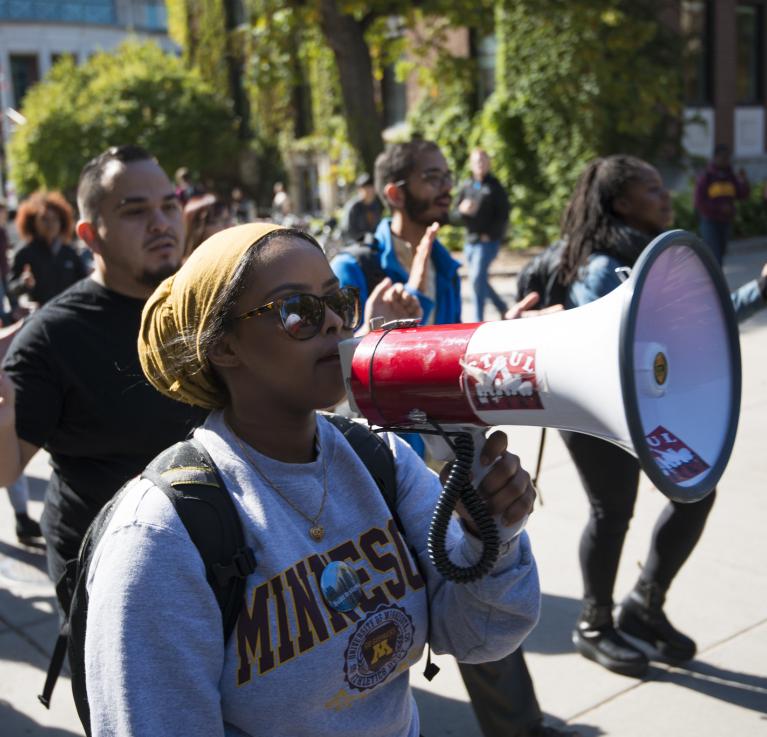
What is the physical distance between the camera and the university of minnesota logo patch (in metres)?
1.62

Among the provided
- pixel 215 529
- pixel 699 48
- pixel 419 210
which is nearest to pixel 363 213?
pixel 419 210

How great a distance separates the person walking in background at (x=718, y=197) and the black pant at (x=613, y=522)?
9.09 metres

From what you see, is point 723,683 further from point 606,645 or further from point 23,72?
point 23,72

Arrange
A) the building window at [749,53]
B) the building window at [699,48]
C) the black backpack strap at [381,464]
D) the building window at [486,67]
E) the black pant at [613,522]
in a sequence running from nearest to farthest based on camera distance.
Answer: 1. the black backpack strap at [381,464]
2. the black pant at [613,522]
3. the building window at [699,48]
4. the building window at [486,67]
5. the building window at [749,53]

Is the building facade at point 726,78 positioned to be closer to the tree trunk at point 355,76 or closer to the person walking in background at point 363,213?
the tree trunk at point 355,76

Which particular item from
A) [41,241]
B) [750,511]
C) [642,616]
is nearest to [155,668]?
[642,616]

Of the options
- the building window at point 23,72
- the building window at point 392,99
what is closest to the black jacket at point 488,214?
the building window at point 392,99

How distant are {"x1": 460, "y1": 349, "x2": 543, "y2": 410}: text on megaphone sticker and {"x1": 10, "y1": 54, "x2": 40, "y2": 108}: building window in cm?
4915

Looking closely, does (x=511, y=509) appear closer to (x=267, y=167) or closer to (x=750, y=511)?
(x=750, y=511)

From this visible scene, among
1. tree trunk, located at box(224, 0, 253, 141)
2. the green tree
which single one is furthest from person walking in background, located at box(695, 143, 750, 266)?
tree trunk, located at box(224, 0, 253, 141)

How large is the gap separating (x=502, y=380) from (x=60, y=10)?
5065 cm

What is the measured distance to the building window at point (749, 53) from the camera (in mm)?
19938

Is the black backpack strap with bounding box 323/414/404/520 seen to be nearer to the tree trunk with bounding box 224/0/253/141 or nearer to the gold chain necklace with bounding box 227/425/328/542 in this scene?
the gold chain necklace with bounding box 227/425/328/542

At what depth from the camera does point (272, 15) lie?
45.7ft
